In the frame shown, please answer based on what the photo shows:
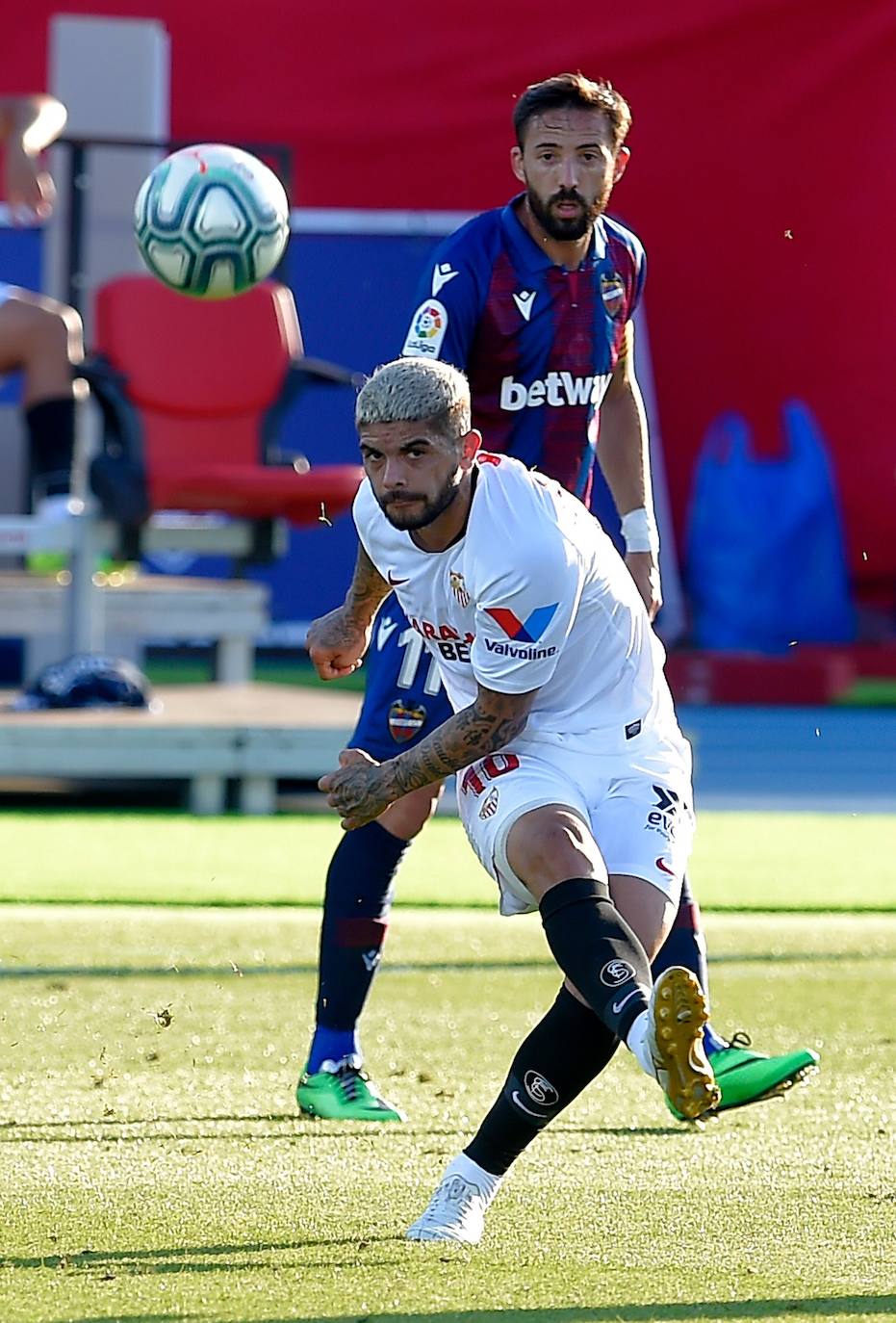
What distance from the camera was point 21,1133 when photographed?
158 inches

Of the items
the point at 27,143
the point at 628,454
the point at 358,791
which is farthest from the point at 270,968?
the point at 27,143

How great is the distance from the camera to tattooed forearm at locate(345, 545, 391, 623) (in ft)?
12.9

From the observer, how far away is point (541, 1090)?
3.30 m

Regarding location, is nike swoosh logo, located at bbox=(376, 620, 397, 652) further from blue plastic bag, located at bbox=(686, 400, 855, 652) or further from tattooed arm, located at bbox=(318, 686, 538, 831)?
blue plastic bag, located at bbox=(686, 400, 855, 652)

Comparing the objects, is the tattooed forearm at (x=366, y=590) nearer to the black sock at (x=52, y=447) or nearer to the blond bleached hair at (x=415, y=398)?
the blond bleached hair at (x=415, y=398)

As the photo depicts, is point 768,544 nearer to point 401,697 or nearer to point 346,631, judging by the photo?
point 401,697

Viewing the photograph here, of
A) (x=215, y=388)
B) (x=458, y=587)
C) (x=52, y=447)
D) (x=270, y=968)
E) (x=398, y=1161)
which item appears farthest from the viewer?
(x=215, y=388)

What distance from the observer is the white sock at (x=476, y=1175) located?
3336 millimetres

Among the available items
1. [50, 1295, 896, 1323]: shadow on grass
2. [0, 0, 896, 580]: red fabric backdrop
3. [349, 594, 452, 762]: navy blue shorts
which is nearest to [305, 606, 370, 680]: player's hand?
[349, 594, 452, 762]: navy blue shorts

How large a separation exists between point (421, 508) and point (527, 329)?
108cm

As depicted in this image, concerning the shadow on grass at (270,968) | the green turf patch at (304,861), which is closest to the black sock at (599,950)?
the shadow on grass at (270,968)

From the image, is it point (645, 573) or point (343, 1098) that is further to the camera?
point (645, 573)

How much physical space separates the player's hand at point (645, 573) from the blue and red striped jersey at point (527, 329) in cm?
19

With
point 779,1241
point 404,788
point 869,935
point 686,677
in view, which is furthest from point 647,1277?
point 686,677
